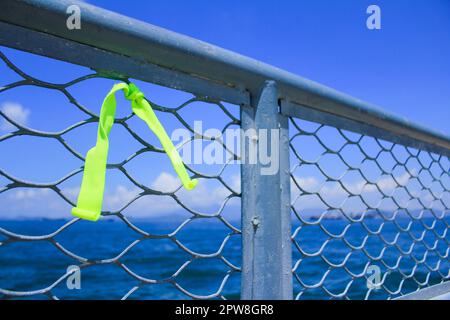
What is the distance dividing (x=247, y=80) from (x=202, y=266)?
18.5ft

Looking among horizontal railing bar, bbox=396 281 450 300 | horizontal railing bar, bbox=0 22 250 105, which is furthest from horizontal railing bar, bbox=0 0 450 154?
horizontal railing bar, bbox=396 281 450 300

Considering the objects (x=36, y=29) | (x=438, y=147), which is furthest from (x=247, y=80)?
(x=438, y=147)

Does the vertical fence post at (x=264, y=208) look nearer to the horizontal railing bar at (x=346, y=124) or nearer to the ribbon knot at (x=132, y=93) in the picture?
the horizontal railing bar at (x=346, y=124)

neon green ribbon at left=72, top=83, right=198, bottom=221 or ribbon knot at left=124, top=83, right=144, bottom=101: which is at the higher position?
ribbon knot at left=124, top=83, right=144, bottom=101

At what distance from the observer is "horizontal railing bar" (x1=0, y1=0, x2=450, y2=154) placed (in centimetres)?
52

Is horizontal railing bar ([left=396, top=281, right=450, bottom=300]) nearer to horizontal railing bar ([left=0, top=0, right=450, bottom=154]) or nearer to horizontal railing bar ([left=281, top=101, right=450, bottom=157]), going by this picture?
A: horizontal railing bar ([left=281, top=101, right=450, bottom=157])

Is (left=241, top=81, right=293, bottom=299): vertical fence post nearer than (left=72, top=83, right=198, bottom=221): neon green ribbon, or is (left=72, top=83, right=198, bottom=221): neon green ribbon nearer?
(left=72, top=83, right=198, bottom=221): neon green ribbon

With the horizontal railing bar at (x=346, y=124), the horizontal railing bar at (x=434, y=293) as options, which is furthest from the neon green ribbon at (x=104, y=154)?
the horizontal railing bar at (x=434, y=293)

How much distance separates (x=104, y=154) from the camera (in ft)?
1.80

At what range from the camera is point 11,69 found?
526 mm

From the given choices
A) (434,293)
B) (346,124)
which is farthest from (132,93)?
(434,293)

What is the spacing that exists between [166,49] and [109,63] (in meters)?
0.10

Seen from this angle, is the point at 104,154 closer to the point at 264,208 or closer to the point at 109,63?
the point at 109,63
